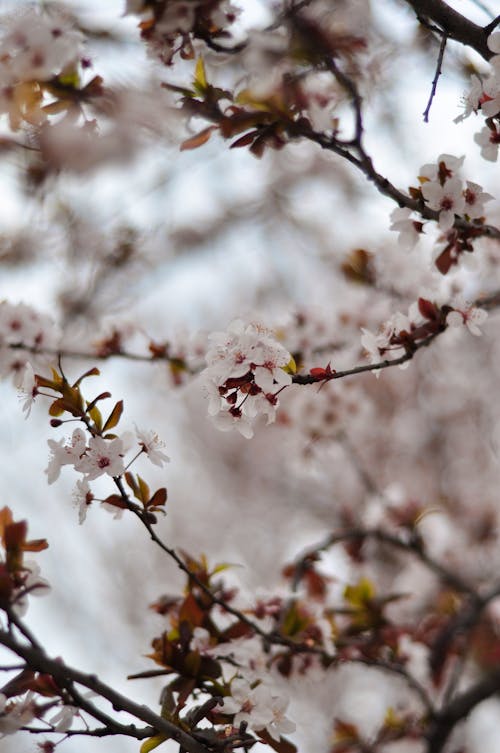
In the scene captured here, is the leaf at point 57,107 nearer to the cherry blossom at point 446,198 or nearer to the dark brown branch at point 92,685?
the cherry blossom at point 446,198

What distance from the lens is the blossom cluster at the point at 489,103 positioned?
4.27 feet

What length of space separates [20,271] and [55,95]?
1772 mm

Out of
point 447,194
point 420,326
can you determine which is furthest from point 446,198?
point 420,326

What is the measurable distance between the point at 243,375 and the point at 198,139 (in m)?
0.52

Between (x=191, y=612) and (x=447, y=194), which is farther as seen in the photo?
(x=191, y=612)

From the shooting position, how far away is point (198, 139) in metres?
1.45

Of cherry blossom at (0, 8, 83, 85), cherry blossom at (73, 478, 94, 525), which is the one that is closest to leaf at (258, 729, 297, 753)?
cherry blossom at (73, 478, 94, 525)

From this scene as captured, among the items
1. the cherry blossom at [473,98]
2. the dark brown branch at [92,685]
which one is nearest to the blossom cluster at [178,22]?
the cherry blossom at [473,98]

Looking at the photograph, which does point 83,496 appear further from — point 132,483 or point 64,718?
point 64,718

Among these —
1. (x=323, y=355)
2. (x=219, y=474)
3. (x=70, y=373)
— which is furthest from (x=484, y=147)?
(x=219, y=474)

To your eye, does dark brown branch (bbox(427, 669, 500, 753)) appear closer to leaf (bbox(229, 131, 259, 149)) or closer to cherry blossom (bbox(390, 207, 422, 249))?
cherry blossom (bbox(390, 207, 422, 249))

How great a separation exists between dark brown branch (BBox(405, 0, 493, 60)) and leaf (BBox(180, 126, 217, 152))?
44 centimetres

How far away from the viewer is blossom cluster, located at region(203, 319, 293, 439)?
123cm

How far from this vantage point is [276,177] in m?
5.11
